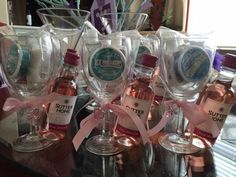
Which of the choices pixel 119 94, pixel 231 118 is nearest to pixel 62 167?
pixel 119 94

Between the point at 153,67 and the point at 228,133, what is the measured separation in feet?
0.89

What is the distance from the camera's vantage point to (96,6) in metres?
1.06

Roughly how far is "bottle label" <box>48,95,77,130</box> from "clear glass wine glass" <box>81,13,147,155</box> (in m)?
0.06

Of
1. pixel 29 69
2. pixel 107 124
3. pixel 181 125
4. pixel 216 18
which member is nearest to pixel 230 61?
pixel 181 125

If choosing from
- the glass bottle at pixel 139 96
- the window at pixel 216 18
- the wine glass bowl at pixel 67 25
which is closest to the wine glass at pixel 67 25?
the wine glass bowl at pixel 67 25

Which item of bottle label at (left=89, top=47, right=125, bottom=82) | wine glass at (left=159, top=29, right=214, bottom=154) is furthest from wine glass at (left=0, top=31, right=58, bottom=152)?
wine glass at (left=159, top=29, right=214, bottom=154)

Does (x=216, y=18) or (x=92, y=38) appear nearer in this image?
(x=92, y=38)

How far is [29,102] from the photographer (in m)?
0.73

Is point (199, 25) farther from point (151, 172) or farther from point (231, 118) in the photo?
point (151, 172)

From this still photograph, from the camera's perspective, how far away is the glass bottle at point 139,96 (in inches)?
27.5

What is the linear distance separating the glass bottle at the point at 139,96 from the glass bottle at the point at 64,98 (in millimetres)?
111

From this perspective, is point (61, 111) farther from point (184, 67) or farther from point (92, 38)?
point (184, 67)

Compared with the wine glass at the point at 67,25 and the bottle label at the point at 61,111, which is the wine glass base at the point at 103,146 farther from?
the wine glass at the point at 67,25

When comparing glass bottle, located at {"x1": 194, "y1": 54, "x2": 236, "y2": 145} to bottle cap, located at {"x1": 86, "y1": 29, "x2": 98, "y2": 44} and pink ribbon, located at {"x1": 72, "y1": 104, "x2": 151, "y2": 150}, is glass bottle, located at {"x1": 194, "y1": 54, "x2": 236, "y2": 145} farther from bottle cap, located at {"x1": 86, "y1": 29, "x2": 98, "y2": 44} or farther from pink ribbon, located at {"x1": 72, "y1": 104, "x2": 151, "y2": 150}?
bottle cap, located at {"x1": 86, "y1": 29, "x2": 98, "y2": 44}
